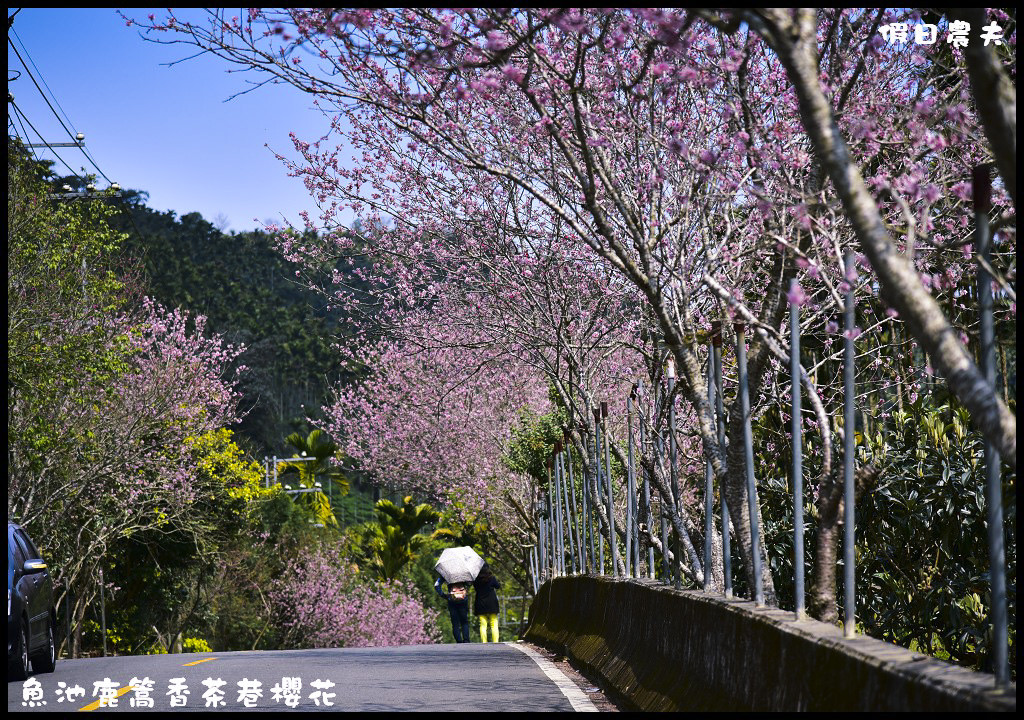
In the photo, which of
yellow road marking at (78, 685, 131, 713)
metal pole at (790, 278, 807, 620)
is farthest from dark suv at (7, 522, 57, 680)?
metal pole at (790, 278, 807, 620)

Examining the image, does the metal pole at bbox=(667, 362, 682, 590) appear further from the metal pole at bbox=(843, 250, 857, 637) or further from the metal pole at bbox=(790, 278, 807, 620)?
the metal pole at bbox=(843, 250, 857, 637)

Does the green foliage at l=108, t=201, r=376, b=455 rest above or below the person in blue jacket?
above

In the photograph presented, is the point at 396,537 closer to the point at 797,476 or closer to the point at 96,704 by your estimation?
the point at 96,704

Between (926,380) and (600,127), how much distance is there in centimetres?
658

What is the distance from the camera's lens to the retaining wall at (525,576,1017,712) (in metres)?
4.59

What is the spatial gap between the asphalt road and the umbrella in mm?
6424

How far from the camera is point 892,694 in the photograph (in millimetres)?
4719

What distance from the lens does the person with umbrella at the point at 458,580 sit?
22.6 m

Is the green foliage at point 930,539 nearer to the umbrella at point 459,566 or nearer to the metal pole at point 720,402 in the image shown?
the metal pole at point 720,402

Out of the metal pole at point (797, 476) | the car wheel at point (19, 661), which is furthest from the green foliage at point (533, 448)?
the metal pole at point (797, 476)

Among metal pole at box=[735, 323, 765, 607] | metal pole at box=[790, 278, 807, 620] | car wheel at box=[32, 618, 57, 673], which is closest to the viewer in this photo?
metal pole at box=[790, 278, 807, 620]

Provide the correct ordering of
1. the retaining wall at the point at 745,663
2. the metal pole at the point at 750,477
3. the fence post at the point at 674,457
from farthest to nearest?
the fence post at the point at 674,457
the metal pole at the point at 750,477
the retaining wall at the point at 745,663

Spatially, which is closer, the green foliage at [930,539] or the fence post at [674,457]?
the fence post at [674,457]

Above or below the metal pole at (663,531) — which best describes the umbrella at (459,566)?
below
